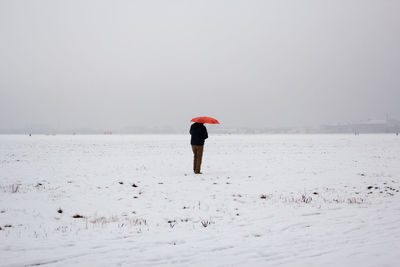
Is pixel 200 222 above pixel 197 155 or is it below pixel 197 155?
below

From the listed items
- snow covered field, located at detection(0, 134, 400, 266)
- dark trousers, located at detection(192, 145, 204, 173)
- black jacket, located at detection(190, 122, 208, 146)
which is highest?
black jacket, located at detection(190, 122, 208, 146)

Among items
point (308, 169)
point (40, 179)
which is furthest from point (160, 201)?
point (308, 169)

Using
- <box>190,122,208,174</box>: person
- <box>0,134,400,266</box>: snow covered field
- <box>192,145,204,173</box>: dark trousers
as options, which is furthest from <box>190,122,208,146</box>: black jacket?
<box>0,134,400,266</box>: snow covered field

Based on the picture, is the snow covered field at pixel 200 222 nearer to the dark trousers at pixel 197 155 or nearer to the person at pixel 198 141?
the dark trousers at pixel 197 155

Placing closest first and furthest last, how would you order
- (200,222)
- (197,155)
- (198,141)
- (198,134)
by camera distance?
(200,222), (198,141), (198,134), (197,155)

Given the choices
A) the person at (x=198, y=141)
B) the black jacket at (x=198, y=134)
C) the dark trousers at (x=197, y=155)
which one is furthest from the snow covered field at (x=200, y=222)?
the black jacket at (x=198, y=134)

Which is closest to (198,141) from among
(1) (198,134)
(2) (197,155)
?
(1) (198,134)

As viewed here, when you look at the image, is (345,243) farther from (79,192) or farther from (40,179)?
(40,179)

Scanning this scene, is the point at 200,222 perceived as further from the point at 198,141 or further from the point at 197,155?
the point at 197,155

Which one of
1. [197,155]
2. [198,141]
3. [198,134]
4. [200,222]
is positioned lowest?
[200,222]

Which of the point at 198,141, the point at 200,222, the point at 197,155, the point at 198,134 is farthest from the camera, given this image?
the point at 197,155

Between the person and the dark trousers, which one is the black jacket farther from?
the dark trousers

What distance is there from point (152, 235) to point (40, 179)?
9806 millimetres

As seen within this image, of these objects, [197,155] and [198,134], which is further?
[197,155]
